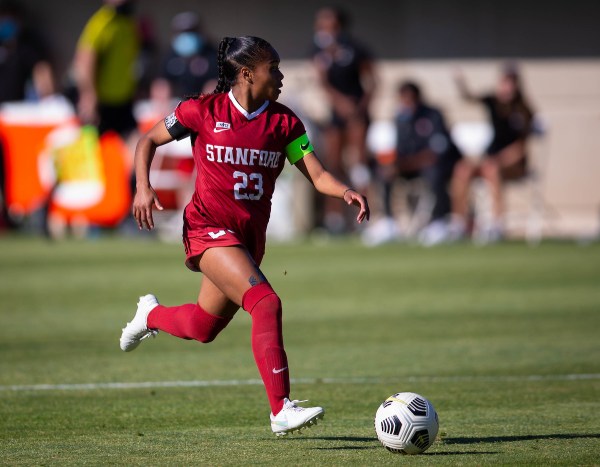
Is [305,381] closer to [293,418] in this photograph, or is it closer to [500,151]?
[293,418]

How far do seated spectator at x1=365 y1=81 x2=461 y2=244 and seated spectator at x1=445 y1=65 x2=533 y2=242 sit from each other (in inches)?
11.1

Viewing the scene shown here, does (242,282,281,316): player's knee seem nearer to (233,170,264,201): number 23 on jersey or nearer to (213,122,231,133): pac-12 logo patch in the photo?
(233,170,264,201): number 23 on jersey

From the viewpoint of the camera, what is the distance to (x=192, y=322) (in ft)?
23.1

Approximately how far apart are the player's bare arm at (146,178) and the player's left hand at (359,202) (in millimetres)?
949

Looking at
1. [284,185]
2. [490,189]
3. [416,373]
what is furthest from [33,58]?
[416,373]

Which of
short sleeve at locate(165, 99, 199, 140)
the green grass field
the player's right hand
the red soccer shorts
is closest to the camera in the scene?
the green grass field

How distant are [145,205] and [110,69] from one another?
12.4 metres

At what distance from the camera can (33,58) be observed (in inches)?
950

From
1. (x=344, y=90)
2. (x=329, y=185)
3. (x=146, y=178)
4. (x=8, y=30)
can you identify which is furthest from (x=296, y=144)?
(x=8, y=30)

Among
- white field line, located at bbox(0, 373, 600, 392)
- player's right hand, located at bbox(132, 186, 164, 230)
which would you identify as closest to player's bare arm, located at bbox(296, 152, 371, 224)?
player's right hand, located at bbox(132, 186, 164, 230)

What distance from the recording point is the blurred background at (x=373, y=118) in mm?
20312

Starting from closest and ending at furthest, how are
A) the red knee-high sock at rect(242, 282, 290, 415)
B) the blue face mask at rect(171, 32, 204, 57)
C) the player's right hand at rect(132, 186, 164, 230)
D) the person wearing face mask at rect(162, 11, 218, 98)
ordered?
the red knee-high sock at rect(242, 282, 290, 415)
the player's right hand at rect(132, 186, 164, 230)
the person wearing face mask at rect(162, 11, 218, 98)
the blue face mask at rect(171, 32, 204, 57)

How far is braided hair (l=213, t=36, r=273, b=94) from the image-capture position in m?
6.71

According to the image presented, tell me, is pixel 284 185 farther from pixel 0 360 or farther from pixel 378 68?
pixel 0 360
